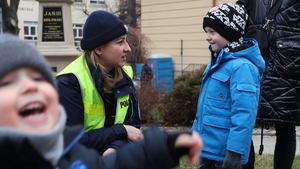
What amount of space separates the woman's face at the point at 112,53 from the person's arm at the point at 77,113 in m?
0.35

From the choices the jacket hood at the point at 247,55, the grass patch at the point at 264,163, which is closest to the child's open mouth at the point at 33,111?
→ the jacket hood at the point at 247,55

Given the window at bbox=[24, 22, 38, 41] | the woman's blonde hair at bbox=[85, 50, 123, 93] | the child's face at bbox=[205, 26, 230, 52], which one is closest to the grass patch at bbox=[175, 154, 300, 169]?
the child's face at bbox=[205, 26, 230, 52]

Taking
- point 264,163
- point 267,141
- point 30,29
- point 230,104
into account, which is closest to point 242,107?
point 230,104

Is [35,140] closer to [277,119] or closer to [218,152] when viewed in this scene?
[218,152]

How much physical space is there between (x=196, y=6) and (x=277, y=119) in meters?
11.2

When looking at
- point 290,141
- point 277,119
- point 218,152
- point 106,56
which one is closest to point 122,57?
point 106,56

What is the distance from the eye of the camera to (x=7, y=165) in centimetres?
147

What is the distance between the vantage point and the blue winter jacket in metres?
3.36

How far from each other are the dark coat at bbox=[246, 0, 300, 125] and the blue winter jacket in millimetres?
628

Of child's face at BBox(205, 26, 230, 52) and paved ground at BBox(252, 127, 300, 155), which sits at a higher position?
child's face at BBox(205, 26, 230, 52)

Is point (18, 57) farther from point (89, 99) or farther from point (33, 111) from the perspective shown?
point (89, 99)

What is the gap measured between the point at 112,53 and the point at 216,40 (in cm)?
102

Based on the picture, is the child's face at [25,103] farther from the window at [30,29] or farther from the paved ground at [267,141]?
the window at [30,29]

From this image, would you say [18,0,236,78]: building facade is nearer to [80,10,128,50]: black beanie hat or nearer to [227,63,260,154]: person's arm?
[227,63,260,154]: person's arm
